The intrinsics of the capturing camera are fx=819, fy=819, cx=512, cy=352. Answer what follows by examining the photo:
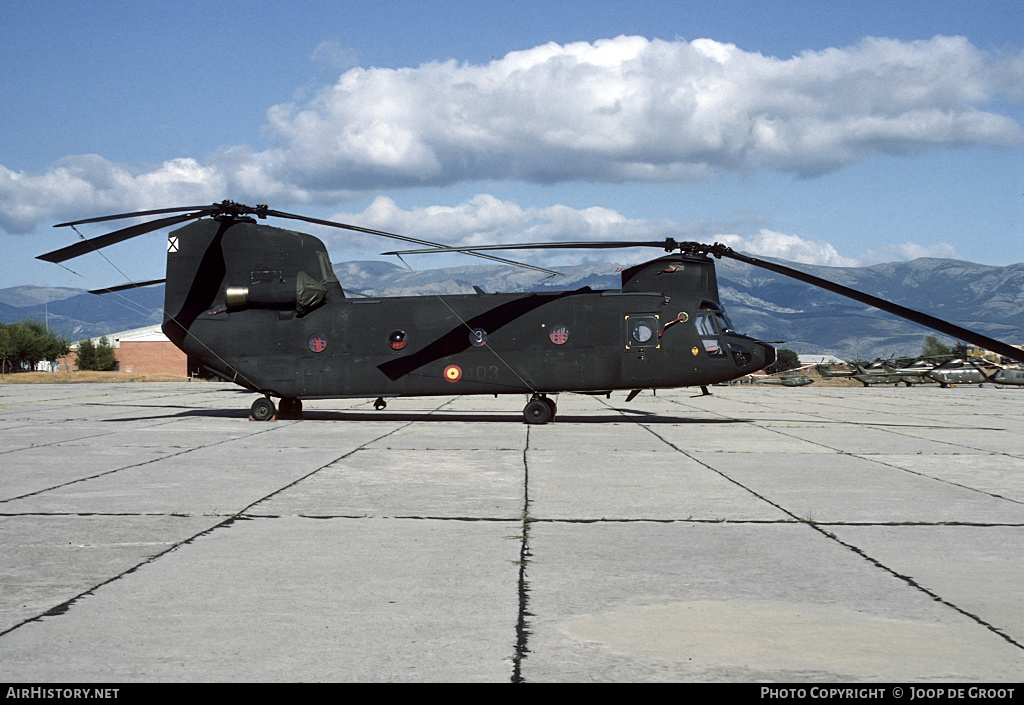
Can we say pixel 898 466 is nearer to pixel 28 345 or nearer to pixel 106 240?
pixel 106 240

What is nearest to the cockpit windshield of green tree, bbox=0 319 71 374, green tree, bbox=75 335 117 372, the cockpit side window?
the cockpit side window

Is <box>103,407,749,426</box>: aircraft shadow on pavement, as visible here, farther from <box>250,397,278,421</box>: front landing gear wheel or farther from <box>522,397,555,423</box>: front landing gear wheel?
<box>250,397,278,421</box>: front landing gear wheel

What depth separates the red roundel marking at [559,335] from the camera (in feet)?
63.7

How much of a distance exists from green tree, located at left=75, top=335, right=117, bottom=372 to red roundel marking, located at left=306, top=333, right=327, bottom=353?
339 feet

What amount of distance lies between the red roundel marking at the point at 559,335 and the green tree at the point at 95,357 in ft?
350

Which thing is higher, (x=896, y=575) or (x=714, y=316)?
(x=714, y=316)

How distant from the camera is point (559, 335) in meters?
19.4

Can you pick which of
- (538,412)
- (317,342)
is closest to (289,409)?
(317,342)

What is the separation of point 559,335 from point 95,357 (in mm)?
108173

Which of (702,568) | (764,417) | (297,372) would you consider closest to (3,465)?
(297,372)

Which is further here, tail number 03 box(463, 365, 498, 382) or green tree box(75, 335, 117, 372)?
green tree box(75, 335, 117, 372)

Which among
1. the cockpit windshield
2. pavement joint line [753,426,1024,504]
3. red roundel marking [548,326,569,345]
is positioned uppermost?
the cockpit windshield

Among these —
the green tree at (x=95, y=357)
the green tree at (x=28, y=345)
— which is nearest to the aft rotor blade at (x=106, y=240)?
the green tree at (x=28, y=345)

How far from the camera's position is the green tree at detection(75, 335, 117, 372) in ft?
363
